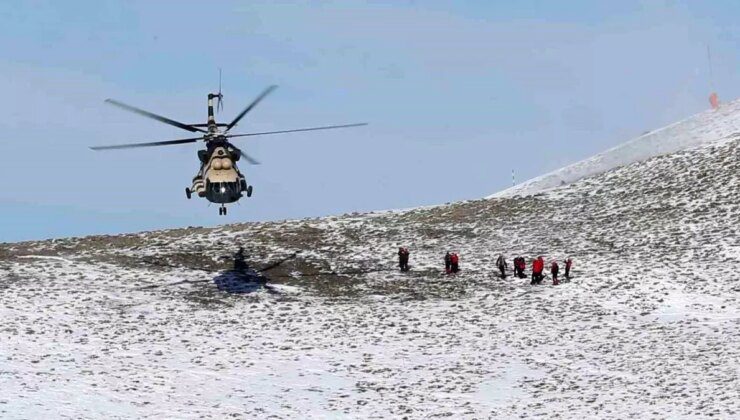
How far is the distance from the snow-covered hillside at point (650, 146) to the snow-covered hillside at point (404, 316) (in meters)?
4.21

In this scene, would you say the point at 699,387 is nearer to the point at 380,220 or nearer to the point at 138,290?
the point at 138,290

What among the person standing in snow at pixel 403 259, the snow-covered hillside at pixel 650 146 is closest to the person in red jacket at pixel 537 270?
the person standing in snow at pixel 403 259

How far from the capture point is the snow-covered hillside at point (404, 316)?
31.0m

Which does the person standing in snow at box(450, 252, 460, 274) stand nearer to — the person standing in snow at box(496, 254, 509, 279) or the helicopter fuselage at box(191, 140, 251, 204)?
the person standing in snow at box(496, 254, 509, 279)

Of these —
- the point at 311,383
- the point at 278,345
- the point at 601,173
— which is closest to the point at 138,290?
the point at 278,345

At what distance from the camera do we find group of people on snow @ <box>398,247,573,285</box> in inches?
1722

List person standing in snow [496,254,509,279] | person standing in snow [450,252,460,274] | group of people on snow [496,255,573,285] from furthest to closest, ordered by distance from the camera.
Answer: person standing in snow [450,252,460,274], person standing in snow [496,254,509,279], group of people on snow [496,255,573,285]

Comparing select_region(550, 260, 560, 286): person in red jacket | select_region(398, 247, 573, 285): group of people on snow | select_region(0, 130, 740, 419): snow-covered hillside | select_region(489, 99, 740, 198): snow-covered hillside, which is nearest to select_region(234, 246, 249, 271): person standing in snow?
select_region(0, 130, 740, 419): snow-covered hillside

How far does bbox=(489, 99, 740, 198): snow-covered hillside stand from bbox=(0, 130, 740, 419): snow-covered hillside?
4215 millimetres

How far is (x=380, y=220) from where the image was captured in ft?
182

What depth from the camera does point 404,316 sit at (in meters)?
39.9

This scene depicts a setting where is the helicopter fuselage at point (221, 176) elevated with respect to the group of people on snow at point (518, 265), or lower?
elevated

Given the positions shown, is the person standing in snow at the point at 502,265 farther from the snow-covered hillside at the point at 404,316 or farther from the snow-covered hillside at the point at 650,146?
the snow-covered hillside at the point at 650,146

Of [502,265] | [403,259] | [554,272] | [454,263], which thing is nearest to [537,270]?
[554,272]
